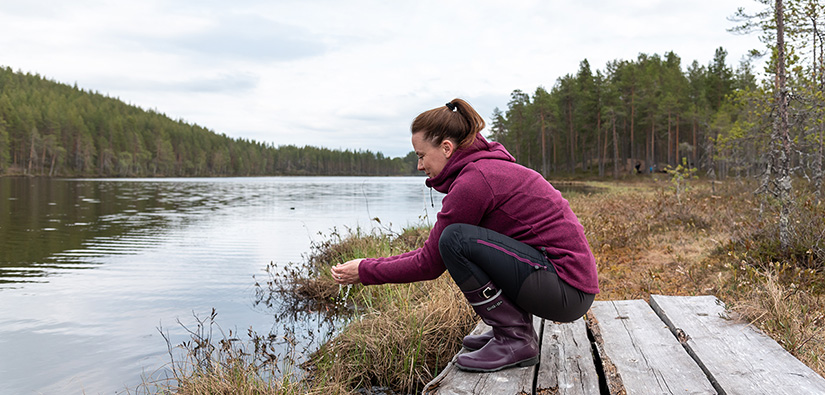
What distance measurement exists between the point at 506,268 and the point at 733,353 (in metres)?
1.41

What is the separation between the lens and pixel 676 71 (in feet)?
205

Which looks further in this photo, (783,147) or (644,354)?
(783,147)

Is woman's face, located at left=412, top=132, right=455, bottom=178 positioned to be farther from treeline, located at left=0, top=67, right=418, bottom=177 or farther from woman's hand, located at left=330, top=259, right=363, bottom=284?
treeline, located at left=0, top=67, right=418, bottom=177

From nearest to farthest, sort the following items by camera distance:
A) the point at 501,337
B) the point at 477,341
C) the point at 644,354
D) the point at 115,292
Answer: the point at 501,337
the point at 644,354
the point at 477,341
the point at 115,292

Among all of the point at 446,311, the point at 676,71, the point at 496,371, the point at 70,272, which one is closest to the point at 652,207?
the point at 446,311

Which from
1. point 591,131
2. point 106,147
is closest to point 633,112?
point 591,131

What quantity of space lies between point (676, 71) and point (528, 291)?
6958cm

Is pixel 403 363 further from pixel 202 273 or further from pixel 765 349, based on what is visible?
pixel 202 273

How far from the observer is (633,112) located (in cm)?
5106

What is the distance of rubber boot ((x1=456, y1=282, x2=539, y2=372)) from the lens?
2.62m

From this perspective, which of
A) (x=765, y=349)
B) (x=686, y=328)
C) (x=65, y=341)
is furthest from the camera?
(x=65, y=341)

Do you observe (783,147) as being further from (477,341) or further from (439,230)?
(439,230)

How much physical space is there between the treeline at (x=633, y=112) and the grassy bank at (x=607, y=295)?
41243 mm

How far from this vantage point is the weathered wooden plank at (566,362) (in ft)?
7.94
